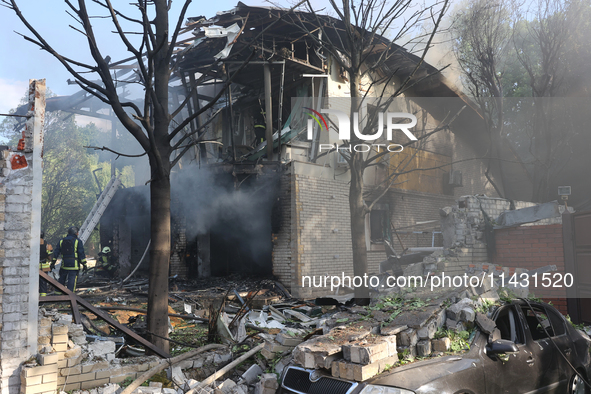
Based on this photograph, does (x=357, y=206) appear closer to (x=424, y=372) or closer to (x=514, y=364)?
(x=514, y=364)

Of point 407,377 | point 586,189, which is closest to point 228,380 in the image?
point 407,377

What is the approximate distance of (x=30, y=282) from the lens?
4.11 meters

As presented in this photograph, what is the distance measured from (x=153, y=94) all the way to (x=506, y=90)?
852 inches

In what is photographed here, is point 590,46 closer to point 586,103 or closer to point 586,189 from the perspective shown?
point 586,103

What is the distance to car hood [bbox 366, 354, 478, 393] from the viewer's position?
311 centimetres

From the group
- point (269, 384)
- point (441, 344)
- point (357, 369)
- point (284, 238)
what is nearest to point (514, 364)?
point (441, 344)

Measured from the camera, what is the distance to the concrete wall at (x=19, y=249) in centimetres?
394

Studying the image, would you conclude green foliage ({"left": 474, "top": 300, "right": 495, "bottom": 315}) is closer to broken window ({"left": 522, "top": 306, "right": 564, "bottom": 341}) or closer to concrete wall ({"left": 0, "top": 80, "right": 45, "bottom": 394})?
broken window ({"left": 522, "top": 306, "right": 564, "bottom": 341})

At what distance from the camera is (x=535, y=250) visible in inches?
382

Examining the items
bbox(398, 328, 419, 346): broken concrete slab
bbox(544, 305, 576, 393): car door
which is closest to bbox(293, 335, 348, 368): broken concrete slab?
bbox(398, 328, 419, 346): broken concrete slab

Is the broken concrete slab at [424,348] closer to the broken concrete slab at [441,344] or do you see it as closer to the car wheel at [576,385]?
the broken concrete slab at [441,344]

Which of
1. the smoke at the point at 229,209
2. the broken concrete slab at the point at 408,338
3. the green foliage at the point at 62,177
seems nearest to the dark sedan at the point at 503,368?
the broken concrete slab at the point at 408,338

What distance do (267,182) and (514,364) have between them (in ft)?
28.8

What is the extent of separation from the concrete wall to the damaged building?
19.5 ft
